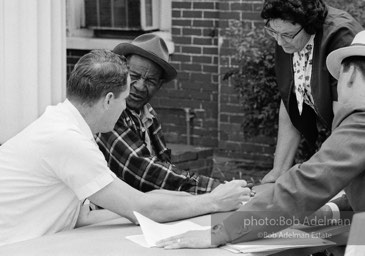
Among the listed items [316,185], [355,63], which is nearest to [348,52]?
[355,63]

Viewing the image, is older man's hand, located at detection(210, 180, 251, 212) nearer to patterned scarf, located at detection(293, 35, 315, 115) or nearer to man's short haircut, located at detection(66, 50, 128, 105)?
man's short haircut, located at detection(66, 50, 128, 105)

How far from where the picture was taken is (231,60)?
7328mm

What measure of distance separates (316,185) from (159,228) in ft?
2.05

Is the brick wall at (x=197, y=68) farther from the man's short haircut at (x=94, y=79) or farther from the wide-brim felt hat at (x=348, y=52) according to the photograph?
the man's short haircut at (x=94, y=79)

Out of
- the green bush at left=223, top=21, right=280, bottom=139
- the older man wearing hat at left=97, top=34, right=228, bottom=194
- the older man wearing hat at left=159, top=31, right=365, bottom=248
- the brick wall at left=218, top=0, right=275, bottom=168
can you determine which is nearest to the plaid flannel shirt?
the older man wearing hat at left=97, top=34, right=228, bottom=194

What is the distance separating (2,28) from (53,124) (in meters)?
1.12

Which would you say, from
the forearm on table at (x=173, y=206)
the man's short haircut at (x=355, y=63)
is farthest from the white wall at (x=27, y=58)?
the man's short haircut at (x=355, y=63)

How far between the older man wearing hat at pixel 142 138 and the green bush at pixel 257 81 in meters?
2.27

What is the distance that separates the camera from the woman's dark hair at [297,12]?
14.0ft

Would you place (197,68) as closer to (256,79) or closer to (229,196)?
(256,79)

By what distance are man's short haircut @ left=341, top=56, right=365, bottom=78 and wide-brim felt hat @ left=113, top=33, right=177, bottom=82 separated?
3.79 ft

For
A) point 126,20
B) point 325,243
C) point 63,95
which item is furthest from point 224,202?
point 126,20

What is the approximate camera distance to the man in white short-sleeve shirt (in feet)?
10.6

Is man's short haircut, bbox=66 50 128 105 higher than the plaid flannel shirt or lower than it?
higher
